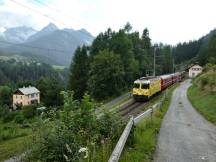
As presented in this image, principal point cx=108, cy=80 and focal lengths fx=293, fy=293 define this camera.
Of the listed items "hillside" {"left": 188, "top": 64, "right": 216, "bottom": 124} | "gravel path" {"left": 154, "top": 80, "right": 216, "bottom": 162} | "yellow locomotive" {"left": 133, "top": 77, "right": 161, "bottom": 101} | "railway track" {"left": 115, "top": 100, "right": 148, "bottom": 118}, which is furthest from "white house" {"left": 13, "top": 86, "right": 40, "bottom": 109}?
"gravel path" {"left": 154, "top": 80, "right": 216, "bottom": 162}

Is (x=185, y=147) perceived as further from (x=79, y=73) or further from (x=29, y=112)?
(x=29, y=112)

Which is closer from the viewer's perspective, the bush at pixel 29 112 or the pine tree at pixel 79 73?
the bush at pixel 29 112

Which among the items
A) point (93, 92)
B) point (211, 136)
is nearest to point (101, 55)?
point (93, 92)

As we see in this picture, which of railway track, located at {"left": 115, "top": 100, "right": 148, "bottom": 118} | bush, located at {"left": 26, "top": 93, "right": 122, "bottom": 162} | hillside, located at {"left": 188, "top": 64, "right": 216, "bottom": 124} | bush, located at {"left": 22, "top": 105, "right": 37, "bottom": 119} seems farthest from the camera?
bush, located at {"left": 22, "top": 105, "right": 37, "bottom": 119}

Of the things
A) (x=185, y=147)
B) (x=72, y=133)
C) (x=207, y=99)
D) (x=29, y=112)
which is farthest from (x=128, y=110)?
(x=29, y=112)

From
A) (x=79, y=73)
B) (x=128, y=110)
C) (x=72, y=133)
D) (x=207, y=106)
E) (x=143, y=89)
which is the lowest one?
(x=128, y=110)

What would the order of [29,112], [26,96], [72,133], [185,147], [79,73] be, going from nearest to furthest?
1. [72,133]
2. [185,147]
3. [29,112]
4. [79,73]
5. [26,96]

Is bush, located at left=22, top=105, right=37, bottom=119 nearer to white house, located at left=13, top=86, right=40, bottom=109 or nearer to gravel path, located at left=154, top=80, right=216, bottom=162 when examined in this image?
white house, located at left=13, top=86, right=40, bottom=109

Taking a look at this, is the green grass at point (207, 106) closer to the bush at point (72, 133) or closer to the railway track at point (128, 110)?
the railway track at point (128, 110)

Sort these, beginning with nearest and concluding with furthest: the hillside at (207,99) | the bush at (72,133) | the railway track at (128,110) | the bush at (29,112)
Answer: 1. the bush at (72,133)
2. the hillside at (207,99)
3. the railway track at (128,110)
4. the bush at (29,112)

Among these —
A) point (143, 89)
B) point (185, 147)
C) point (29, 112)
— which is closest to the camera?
point (185, 147)

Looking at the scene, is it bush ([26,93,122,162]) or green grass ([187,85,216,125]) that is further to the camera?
green grass ([187,85,216,125])

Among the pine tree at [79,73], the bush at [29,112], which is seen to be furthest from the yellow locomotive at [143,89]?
the bush at [29,112]

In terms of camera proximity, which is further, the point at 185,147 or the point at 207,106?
the point at 207,106
